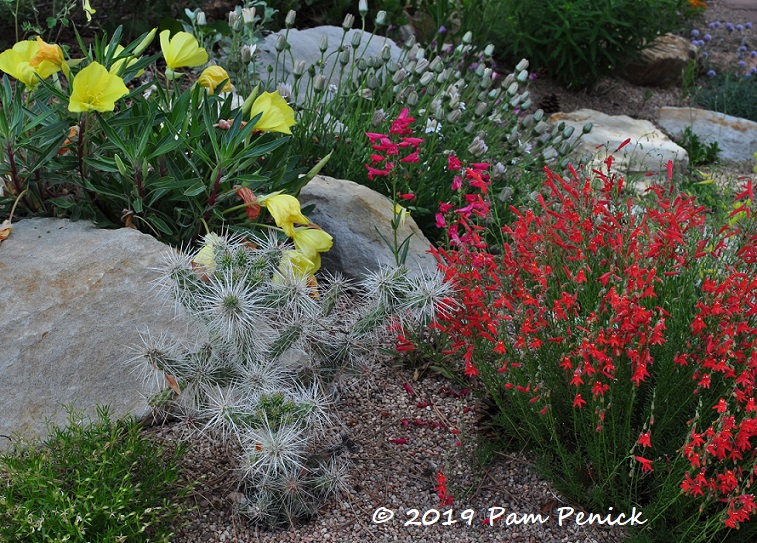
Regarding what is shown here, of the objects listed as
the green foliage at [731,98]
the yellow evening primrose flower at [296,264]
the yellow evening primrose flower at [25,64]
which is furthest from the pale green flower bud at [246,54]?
the green foliage at [731,98]

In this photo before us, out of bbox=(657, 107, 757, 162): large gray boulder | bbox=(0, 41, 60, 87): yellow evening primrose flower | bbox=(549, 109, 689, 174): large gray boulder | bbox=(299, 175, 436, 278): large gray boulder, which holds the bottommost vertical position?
bbox=(657, 107, 757, 162): large gray boulder

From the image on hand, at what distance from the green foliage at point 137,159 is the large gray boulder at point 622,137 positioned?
3.56 meters

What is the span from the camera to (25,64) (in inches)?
120

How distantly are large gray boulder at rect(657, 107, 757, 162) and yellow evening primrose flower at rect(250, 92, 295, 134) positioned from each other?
4768mm

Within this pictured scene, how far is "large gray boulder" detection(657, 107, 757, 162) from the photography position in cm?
693

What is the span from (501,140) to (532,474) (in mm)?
2595

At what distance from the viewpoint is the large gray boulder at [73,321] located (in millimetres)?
2770

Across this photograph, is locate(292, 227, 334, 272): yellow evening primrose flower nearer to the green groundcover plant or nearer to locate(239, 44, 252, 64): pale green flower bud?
the green groundcover plant

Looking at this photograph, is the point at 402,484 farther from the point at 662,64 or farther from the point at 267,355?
the point at 662,64

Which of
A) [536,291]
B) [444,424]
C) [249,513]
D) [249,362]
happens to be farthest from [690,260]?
[249,513]

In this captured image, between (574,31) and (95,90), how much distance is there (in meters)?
5.10

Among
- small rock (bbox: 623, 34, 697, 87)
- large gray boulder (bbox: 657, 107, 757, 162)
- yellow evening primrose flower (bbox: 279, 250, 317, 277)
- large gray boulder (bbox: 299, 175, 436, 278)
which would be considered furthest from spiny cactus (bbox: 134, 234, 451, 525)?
small rock (bbox: 623, 34, 697, 87)

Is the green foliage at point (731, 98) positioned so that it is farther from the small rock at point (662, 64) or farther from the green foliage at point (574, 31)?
the green foliage at point (574, 31)

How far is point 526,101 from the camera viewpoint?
15.2 ft
